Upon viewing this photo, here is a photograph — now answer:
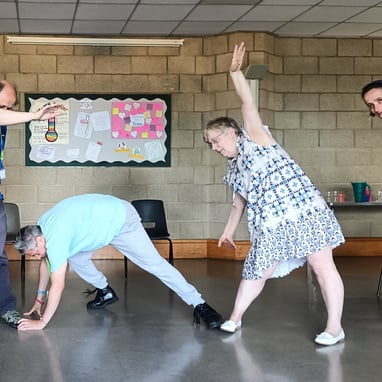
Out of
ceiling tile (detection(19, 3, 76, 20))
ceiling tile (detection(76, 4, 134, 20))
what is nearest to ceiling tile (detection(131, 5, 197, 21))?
ceiling tile (detection(76, 4, 134, 20))

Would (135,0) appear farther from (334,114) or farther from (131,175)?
(334,114)

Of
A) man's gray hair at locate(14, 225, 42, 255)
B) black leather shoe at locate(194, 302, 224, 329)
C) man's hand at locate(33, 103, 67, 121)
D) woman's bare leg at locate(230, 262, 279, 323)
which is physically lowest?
black leather shoe at locate(194, 302, 224, 329)

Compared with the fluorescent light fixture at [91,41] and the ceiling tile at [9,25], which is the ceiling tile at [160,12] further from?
the ceiling tile at [9,25]

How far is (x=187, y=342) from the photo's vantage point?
13.1 ft

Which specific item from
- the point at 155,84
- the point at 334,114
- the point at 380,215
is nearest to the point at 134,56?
the point at 155,84

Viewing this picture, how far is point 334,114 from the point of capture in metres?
8.20

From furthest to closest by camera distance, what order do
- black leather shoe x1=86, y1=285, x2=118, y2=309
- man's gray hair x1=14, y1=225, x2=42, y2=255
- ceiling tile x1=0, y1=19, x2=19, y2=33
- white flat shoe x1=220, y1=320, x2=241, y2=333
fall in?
ceiling tile x1=0, y1=19, x2=19, y2=33
black leather shoe x1=86, y1=285, x2=118, y2=309
white flat shoe x1=220, y1=320, x2=241, y2=333
man's gray hair x1=14, y1=225, x2=42, y2=255

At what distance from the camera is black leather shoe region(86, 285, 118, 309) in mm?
5008

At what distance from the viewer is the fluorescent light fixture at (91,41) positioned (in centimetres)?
776

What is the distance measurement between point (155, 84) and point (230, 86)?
0.89m

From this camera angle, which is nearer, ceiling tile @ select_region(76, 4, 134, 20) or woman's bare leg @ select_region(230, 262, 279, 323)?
woman's bare leg @ select_region(230, 262, 279, 323)

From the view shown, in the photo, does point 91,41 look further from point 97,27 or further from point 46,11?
point 46,11

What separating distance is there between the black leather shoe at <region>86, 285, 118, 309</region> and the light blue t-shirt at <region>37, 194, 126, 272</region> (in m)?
0.70

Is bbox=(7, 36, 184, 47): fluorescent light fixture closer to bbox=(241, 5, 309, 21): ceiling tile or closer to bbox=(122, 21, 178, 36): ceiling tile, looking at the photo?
bbox=(122, 21, 178, 36): ceiling tile
